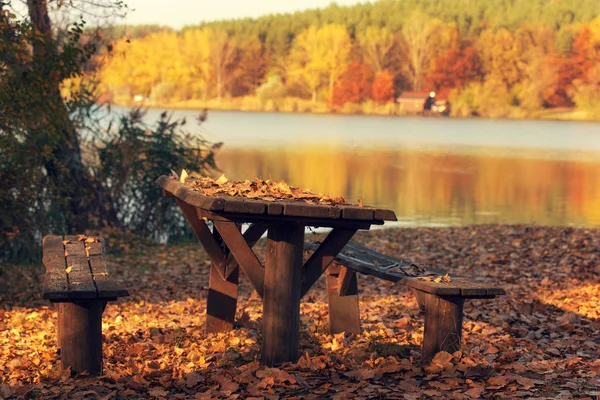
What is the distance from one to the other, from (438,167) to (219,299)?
1202 inches

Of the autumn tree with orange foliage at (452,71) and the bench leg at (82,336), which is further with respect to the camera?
the autumn tree with orange foliage at (452,71)

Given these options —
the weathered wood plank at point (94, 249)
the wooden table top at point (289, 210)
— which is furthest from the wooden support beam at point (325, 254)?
the weathered wood plank at point (94, 249)

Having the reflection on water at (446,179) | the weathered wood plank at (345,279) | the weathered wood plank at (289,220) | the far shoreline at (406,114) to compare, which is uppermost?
the weathered wood plank at (289,220)

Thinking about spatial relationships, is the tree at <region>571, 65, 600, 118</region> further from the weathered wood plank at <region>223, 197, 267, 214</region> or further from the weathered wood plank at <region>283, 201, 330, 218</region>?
the weathered wood plank at <region>223, 197, 267, 214</region>

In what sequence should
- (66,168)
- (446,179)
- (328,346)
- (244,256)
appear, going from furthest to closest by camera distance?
1. (446,179)
2. (66,168)
3. (328,346)
4. (244,256)

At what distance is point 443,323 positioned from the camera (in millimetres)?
5770

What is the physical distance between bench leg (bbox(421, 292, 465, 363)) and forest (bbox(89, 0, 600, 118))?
8279 centimetres

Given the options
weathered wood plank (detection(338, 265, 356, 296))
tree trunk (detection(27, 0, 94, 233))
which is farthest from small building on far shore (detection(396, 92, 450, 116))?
weathered wood plank (detection(338, 265, 356, 296))

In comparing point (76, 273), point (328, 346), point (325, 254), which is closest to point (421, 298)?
point (325, 254)

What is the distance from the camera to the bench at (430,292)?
562 cm

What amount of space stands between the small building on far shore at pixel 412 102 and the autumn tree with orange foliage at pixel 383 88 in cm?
177

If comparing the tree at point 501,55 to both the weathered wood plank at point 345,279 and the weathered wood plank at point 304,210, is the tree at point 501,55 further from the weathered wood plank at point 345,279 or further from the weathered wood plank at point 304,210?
the weathered wood plank at point 304,210

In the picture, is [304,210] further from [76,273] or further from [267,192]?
[76,273]

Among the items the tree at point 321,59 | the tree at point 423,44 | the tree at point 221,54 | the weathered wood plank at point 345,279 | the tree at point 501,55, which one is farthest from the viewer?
the tree at point 221,54
